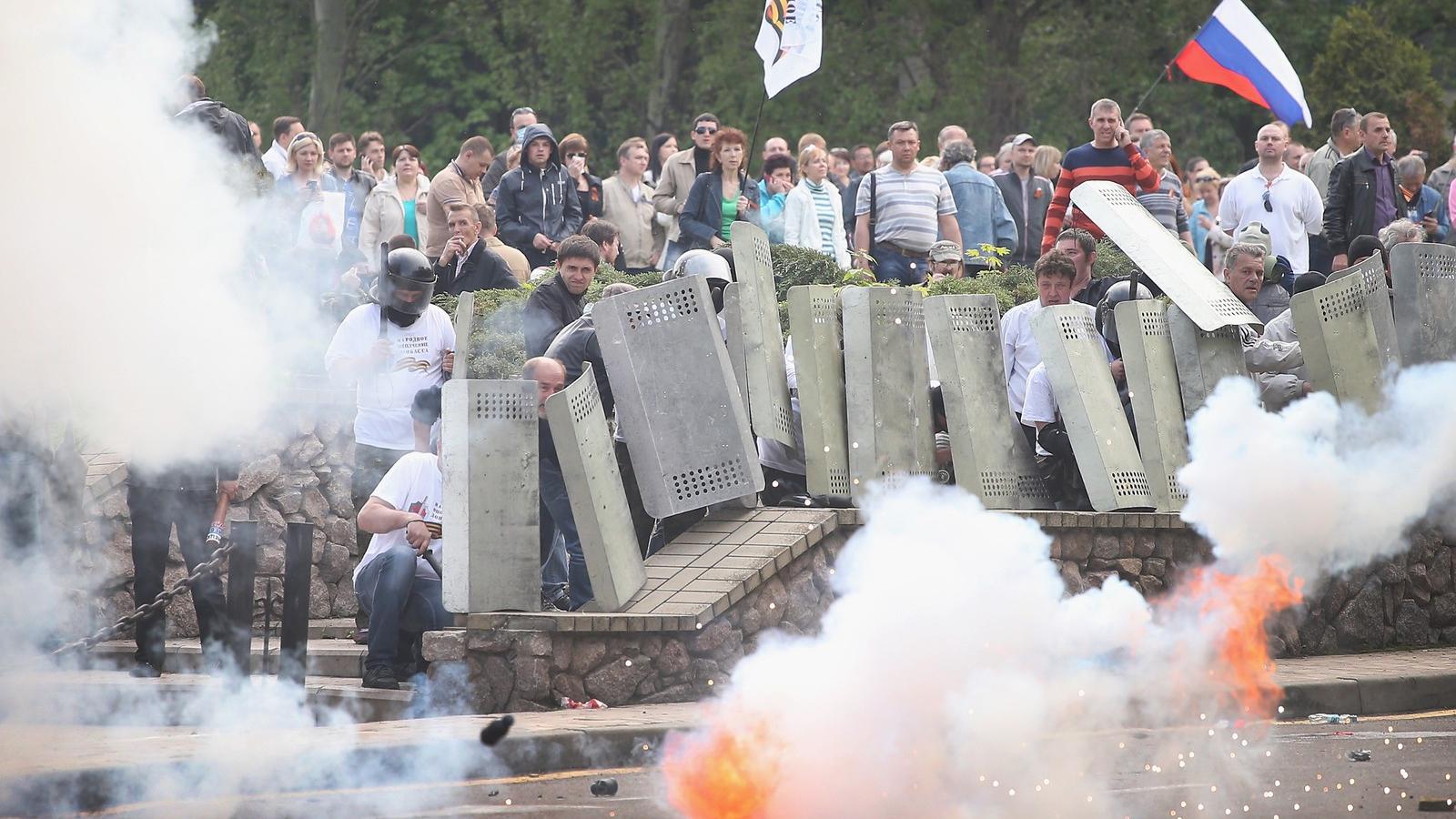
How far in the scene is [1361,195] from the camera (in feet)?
48.8

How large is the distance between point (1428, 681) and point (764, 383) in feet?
13.1

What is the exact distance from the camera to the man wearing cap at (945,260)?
14.1 m

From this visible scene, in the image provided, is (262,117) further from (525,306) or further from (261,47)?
(525,306)

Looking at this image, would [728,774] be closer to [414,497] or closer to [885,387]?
[414,497]

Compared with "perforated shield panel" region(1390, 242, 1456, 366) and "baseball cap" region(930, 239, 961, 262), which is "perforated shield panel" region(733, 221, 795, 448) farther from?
"perforated shield panel" region(1390, 242, 1456, 366)

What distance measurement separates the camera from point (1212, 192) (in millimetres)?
18266

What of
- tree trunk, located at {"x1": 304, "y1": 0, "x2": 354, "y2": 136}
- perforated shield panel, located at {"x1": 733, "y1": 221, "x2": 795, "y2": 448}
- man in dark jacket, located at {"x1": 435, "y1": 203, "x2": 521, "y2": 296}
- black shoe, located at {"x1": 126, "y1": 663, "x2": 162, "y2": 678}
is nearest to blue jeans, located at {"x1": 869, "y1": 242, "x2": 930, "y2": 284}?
man in dark jacket, located at {"x1": 435, "y1": 203, "x2": 521, "y2": 296}

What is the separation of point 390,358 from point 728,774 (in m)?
4.35

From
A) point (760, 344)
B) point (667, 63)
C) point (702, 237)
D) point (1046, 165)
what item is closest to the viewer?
point (760, 344)

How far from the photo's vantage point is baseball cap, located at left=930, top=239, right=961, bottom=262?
14.1m

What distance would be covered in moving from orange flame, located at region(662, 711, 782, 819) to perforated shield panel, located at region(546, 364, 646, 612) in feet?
7.06

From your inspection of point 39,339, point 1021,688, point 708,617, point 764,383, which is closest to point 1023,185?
point 764,383

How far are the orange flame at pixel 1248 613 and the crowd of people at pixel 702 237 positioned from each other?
7.60 feet

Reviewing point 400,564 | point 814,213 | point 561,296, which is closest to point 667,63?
point 814,213
